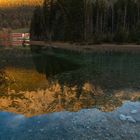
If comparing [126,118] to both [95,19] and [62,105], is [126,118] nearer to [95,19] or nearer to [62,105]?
[62,105]

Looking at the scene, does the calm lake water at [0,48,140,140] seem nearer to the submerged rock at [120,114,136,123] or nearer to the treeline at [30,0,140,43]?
the submerged rock at [120,114,136,123]

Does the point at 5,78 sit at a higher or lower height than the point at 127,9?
lower

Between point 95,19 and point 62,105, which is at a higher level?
point 95,19

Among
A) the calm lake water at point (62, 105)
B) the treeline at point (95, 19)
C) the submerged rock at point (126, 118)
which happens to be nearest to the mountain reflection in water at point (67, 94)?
the calm lake water at point (62, 105)

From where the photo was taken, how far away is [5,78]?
31.1 m

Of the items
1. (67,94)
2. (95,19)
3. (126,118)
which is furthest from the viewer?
(95,19)

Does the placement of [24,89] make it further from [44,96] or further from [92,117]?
[92,117]

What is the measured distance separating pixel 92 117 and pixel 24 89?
990 centimetres

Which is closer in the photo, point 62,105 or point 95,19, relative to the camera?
point 62,105

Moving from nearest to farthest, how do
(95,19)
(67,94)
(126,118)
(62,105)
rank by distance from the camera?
(126,118) → (62,105) → (67,94) → (95,19)

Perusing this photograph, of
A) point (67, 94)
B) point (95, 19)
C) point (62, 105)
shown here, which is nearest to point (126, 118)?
point (62, 105)

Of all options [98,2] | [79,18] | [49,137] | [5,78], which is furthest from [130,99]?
[98,2]

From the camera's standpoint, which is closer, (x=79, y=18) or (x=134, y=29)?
(x=134, y=29)

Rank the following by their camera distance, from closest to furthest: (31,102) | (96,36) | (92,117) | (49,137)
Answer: (49,137), (92,117), (31,102), (96,36)
